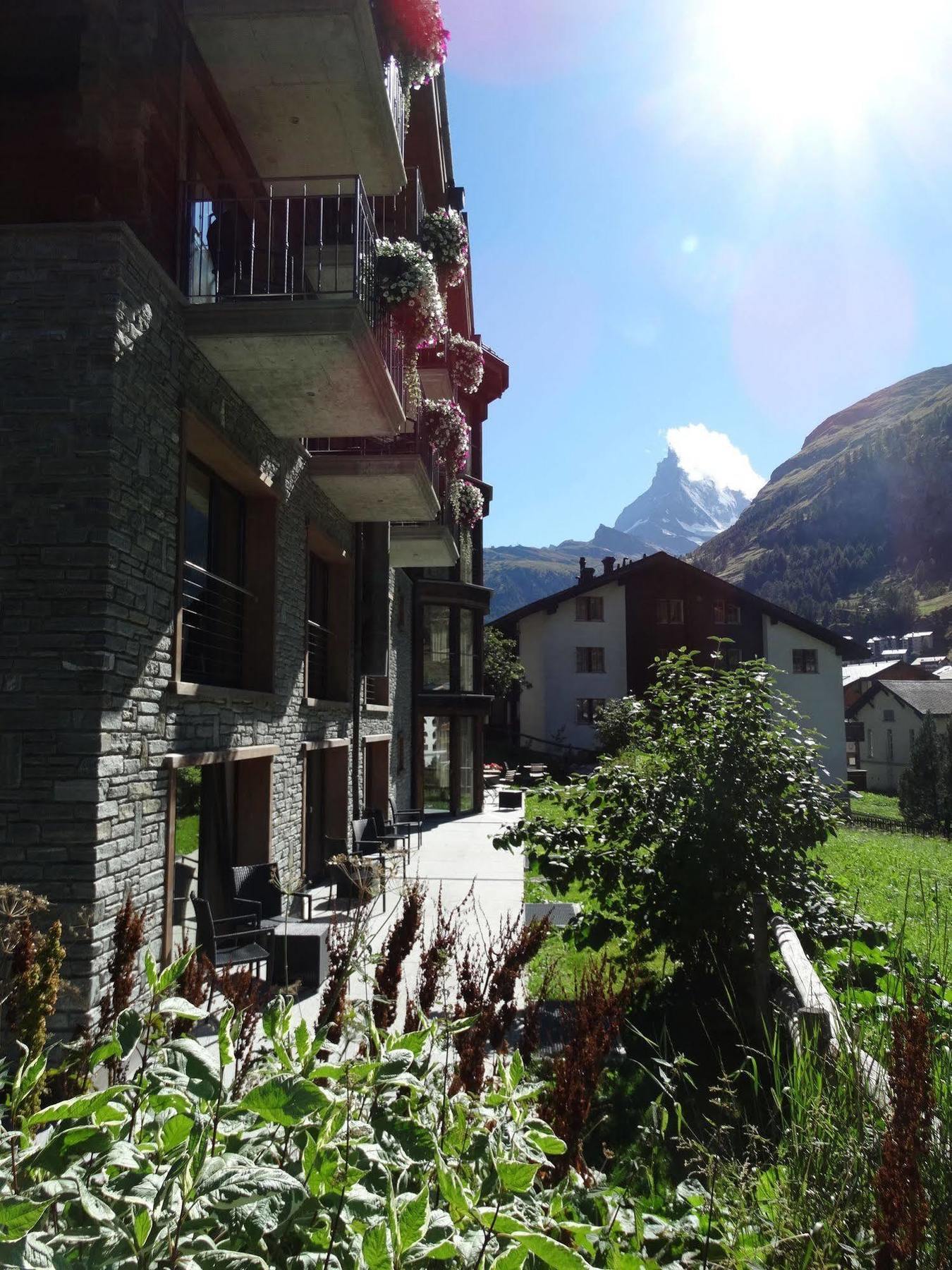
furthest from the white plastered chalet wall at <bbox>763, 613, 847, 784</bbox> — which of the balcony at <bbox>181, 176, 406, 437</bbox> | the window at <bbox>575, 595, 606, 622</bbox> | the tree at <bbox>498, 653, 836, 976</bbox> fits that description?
the tree at <bbox>498, 653, 836, 976</bbox>

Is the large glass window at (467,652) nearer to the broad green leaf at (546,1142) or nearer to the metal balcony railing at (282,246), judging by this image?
the metal balcony railing at (282,246)

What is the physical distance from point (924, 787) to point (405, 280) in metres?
32.3

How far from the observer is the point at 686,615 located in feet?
135

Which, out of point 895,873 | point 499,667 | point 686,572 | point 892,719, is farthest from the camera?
point 892,719

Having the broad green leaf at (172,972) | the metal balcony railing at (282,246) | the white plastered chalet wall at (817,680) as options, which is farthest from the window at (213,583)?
the white plastered chalet wall at (817,680)

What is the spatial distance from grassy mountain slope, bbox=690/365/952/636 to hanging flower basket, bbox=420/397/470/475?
13382 centimetres

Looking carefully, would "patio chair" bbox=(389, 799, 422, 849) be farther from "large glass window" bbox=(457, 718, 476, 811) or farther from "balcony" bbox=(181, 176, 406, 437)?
"balcony" bbox=(181, 176, 406, 437)

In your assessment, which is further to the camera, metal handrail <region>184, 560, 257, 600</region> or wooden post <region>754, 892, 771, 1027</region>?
metal handrail <region>184, 560, 257, 600</region>

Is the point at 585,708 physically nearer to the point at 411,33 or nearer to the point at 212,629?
the point at 212,629

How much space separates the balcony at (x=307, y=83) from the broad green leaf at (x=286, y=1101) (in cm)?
777

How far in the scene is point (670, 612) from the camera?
41531 mm

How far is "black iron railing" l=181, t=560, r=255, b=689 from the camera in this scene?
8.18 metres

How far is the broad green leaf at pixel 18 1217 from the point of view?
117 centimetres

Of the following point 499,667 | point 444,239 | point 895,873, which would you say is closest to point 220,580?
point 444,239
